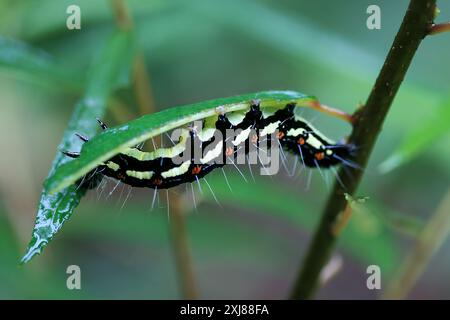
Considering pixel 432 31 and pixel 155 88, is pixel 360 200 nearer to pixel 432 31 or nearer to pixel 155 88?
pixel 432 31

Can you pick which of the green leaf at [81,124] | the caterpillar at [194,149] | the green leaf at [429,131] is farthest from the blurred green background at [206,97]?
the caterpillar at [194,149]

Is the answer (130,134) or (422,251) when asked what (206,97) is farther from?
(130,134)

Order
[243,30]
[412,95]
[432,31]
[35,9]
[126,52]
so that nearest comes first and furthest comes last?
[432,31]
[126,52]
[412,95]
[243,30]
[35,9]

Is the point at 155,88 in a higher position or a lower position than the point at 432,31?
lower

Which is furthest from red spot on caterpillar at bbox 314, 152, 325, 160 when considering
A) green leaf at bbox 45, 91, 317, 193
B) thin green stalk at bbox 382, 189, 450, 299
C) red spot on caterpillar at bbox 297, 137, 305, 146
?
green leaf at bbox 45, 91, 317, 193

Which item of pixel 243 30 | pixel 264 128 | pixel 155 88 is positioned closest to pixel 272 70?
pixel 155 88

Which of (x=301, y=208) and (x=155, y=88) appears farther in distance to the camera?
(x=155, y=88)

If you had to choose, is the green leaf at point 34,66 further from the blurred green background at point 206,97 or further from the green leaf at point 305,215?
the green leaf at point 305,215
